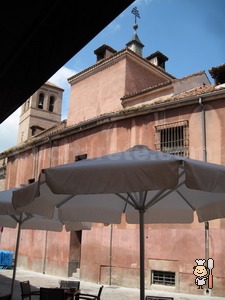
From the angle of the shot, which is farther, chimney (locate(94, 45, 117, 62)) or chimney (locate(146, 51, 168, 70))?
chimney (locate(146, 51, 168, 70))

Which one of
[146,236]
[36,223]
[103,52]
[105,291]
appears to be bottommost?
[105,291]

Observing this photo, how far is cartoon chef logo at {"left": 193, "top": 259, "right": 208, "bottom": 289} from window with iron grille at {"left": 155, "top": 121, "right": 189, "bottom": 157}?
4.15m

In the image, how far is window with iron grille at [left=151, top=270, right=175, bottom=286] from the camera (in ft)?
45.6

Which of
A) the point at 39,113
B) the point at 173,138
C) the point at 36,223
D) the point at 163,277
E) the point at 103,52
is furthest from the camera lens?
the point at 39,113

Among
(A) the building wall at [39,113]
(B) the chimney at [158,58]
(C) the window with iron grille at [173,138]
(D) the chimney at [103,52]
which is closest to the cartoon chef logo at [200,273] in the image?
(C) the window with iron grille at [173,138]

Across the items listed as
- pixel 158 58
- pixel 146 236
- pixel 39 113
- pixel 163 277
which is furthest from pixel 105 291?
pixel 39 113

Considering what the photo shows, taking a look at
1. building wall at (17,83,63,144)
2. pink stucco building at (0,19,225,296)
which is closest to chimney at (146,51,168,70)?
pink stucco building at (0,19,225,296)

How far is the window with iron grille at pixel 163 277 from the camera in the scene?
13891 millimetres

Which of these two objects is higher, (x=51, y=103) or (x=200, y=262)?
(x=51, y=103)

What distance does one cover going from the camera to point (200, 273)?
42.2 feet

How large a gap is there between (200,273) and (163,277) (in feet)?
6.06

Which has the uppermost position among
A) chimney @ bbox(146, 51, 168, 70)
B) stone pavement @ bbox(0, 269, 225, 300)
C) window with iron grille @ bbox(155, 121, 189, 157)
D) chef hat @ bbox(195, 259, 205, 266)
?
chimney @ bbox(146, 51, 168, 70)

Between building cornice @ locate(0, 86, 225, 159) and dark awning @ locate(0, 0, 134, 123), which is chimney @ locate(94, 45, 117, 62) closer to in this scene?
building cornice @ locate(0, 86, 225, 159)

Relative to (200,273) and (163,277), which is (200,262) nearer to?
(200,273)
